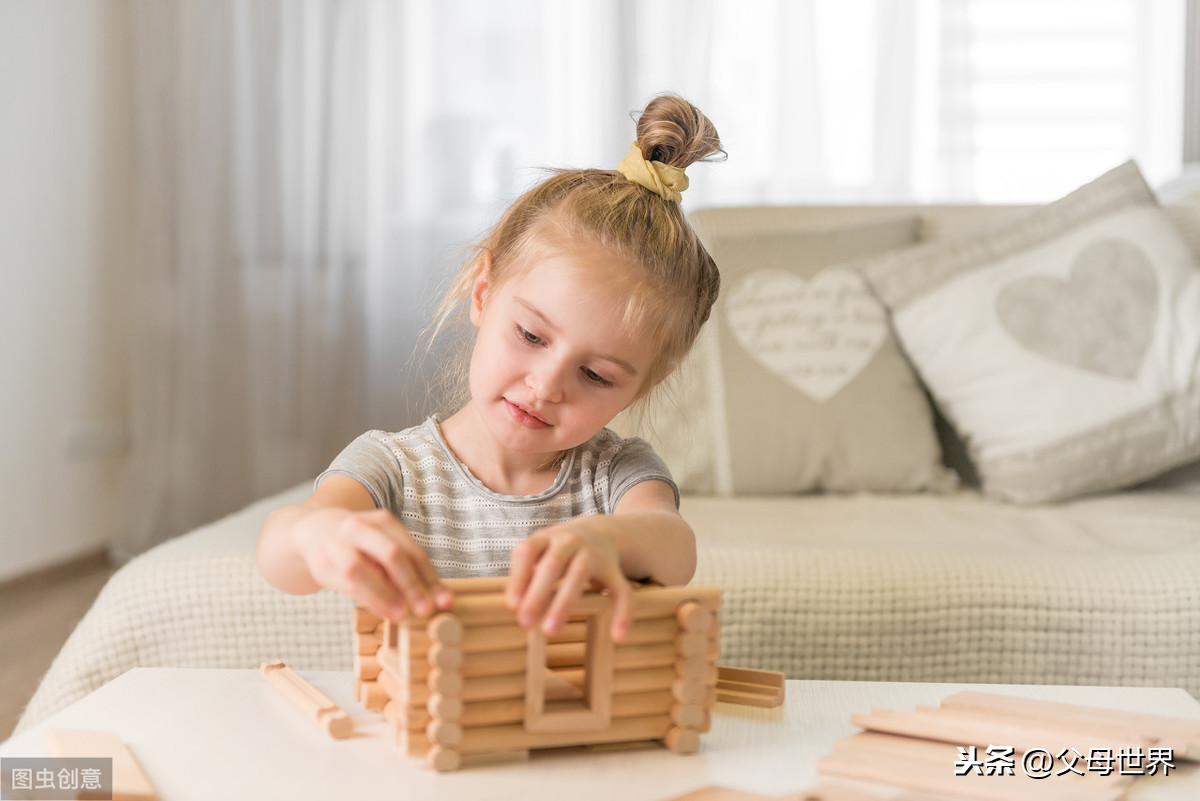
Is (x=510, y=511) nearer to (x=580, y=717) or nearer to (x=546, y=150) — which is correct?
(x=580, y=717)

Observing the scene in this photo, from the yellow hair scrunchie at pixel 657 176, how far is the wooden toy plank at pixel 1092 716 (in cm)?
A: 44

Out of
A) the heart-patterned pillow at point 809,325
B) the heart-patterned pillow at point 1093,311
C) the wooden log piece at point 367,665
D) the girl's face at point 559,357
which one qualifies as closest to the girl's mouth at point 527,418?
the girl's face at point 559,357

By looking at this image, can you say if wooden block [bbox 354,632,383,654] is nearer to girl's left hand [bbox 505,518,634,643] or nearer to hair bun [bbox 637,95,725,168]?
girl's left hand [bbox 505,518,634,643]

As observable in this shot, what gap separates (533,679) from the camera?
0.57 metres

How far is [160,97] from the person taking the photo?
2441 mm

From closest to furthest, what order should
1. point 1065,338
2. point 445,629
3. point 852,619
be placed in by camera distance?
point 445,629 → point 852,619 → point 1065,338

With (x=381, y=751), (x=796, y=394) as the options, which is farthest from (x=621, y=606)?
(x=796, y=394)

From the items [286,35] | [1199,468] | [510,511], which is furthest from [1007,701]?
[286,35]

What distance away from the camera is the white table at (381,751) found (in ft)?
1.78

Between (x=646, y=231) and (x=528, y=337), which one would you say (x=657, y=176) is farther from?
(x=528, y=337)

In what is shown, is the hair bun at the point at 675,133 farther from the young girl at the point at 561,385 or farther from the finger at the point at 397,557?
the finger at the point at 397,557

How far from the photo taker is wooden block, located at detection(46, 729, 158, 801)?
0.52 m

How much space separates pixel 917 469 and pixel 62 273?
1.83 meters

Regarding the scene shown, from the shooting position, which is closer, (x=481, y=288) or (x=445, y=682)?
(x=445, y=682)
